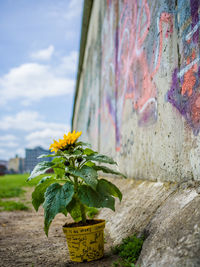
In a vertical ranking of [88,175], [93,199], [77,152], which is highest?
[77,152]

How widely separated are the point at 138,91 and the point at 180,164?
1295 millimetres

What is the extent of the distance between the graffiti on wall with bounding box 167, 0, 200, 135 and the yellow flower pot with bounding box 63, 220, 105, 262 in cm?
100

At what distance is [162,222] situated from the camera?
175 cm

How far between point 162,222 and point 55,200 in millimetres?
704

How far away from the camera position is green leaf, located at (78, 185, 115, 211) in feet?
5.93

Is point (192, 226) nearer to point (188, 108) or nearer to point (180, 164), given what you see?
point (180, 164)

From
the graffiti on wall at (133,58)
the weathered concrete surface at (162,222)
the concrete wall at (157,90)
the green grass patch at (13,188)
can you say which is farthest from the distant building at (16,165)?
the weathered concrete surface at (162,222)

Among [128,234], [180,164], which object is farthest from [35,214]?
[180,164]

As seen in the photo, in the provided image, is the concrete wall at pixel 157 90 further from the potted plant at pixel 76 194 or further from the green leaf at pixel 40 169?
the green leaf at pixel 40 169

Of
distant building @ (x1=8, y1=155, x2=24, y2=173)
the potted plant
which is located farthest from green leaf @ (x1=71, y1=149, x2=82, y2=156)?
distant building @ (x1=8, y1=155, x2=24, y2=173)

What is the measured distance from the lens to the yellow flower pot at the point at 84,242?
1900mm

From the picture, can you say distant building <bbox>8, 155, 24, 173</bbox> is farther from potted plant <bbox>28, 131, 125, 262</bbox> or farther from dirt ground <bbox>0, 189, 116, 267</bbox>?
potted plant <bbox>28, 131, 125, 262</bbox>

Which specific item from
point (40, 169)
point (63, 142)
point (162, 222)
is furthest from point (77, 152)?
point (162, 222)

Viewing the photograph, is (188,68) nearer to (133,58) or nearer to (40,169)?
(40,169)
